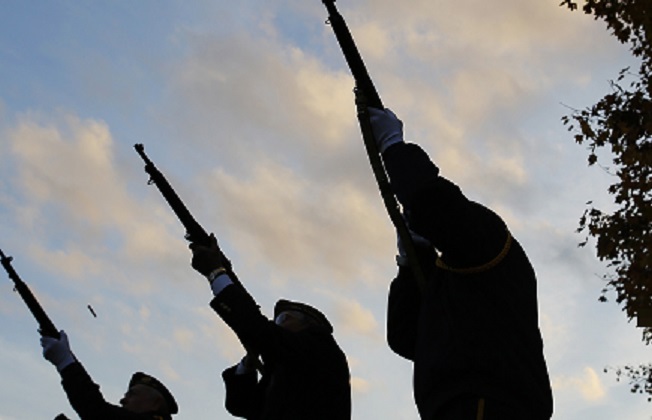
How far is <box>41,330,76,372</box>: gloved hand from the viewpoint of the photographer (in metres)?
9.51

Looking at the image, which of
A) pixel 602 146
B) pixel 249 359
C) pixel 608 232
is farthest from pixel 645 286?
pixel 249 359

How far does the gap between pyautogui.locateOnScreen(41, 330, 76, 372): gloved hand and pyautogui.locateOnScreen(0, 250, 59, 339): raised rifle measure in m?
0.26

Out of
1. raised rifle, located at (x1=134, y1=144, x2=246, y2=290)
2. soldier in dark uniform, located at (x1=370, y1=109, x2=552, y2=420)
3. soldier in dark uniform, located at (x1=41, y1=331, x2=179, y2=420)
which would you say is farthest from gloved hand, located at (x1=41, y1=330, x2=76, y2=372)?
soldier in dark uniform, located at (x1=370, y1=109, x2=552, y2=420)

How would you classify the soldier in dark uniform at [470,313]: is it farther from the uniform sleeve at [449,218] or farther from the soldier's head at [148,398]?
the soldier's head at [148,398]

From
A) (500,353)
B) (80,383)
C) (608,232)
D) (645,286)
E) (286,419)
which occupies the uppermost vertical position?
(608,232)

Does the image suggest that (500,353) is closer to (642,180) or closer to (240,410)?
(240,410)

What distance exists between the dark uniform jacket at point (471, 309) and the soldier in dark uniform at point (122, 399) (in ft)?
16.1

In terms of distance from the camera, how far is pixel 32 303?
416 inches

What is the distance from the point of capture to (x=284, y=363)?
648 cm

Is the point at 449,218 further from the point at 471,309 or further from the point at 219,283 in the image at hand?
the point at 219,283

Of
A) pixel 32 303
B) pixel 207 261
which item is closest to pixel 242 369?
pixel 207 261

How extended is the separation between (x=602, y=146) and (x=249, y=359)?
8729 mm

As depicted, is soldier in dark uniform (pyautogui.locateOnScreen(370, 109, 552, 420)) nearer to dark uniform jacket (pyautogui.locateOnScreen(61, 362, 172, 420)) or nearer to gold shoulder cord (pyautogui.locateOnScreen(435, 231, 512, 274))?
gold shoulder cord (pyautogui.locateOnScreen(435, 231, 512, 274))

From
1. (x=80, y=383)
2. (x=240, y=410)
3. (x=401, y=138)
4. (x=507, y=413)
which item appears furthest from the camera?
(x=80, y=383)
